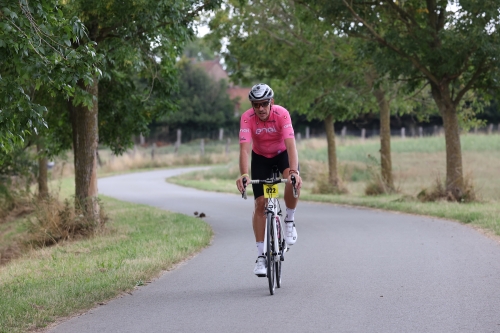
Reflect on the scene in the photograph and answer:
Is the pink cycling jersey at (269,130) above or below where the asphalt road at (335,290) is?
above

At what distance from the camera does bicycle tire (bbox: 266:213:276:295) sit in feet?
27.2

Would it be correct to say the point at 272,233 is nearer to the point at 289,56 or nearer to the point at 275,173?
the point at 275,173

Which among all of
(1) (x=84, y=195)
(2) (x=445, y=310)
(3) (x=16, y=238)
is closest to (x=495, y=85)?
(1) (x=84, y=195)

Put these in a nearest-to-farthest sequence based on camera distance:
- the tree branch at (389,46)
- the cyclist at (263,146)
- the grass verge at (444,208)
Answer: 1. the cyclist at (263,146)
2. the grass verge at (444,208)
3. the tree branch at (389,46)

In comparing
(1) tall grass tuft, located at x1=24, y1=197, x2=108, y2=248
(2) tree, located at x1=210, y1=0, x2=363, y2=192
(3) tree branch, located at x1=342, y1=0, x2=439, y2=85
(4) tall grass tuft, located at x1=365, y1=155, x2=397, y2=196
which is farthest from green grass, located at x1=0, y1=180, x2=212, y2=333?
(4) tall grass tuft, located at x1=365, y1=155, x2=397, y2=196

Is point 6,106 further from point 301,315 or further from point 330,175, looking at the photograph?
point 330,175

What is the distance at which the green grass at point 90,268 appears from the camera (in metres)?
7.88

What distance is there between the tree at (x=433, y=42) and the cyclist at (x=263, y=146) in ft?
32.7

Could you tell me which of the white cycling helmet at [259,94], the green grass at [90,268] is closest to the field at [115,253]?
the green grass at [90,268]

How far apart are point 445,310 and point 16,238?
11601 millimetres

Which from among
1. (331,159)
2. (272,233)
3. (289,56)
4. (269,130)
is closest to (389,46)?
(289,56)

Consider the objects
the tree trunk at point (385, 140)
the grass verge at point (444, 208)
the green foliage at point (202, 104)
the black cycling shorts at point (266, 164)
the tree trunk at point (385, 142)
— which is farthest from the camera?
the green foliage at point (202, 104)

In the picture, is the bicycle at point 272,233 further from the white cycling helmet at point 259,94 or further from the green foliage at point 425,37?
the green foliage at point 425,37

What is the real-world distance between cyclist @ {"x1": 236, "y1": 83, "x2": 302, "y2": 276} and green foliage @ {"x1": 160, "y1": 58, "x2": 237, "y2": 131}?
6024 cm
